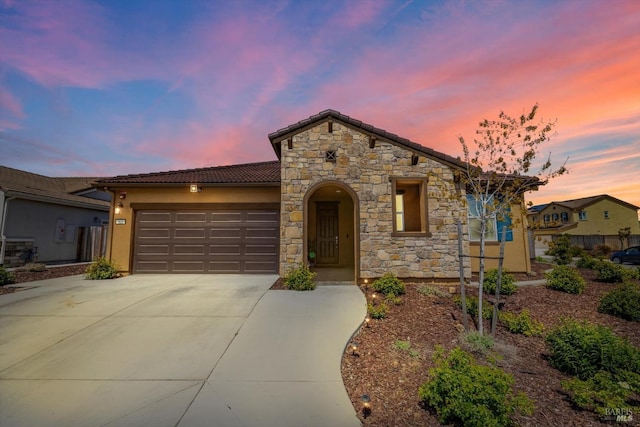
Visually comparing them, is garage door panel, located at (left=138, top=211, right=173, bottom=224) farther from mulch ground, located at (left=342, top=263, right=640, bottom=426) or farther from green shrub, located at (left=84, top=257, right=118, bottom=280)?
mulch ground, located at (left=342, top=263, right=640, bottom=426)

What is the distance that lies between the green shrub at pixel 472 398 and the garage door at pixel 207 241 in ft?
22.7

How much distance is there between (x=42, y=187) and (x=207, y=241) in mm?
12414

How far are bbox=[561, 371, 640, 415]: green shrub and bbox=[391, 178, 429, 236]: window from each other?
16.2ft

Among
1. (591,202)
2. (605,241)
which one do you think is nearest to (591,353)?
(605,241)

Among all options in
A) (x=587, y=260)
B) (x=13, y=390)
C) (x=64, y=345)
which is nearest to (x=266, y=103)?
(x=64, y=345)

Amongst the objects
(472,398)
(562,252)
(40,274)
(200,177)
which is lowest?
(472,398)

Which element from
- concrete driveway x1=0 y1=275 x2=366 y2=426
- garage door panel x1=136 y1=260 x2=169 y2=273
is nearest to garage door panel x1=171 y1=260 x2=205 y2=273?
garage door panel x1=136 y1=260 x2=169 y2=273

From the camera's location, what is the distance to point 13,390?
2.79m

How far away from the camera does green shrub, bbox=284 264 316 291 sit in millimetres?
6627

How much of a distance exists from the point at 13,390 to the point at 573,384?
6224 mm

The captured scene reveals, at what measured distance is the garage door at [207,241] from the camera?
8883mm

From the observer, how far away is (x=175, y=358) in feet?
11.1

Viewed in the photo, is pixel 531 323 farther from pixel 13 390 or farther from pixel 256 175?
pixel 256 175

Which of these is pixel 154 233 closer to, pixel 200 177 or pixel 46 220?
pixel 200 177
